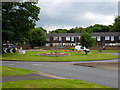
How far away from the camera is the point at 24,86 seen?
27.6 feet

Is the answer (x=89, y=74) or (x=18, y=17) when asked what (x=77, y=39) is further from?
(x=89, y=74)

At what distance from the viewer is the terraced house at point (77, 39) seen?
251 feet

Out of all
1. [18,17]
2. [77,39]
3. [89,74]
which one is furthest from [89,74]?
[77,39]

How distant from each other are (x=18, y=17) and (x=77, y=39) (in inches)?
1867

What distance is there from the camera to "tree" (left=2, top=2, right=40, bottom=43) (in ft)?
110

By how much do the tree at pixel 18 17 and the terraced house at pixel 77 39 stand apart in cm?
4305

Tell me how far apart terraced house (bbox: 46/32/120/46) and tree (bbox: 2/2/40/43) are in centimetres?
4305

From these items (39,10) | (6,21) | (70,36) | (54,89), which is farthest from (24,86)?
(70,36)

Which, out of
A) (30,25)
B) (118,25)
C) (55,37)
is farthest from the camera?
(55,37)

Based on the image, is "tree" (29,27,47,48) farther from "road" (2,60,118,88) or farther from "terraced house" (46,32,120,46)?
"road" (2,60,118,88)

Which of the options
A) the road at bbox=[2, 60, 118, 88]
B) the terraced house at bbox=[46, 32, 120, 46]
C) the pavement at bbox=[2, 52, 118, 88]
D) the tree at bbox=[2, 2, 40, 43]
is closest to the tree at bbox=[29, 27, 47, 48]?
the terraced house at bbox=[46, 32, 120, 46]

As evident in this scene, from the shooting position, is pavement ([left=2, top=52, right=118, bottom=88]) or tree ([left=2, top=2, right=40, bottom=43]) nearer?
pavement ([left=2, top=52, right=118, bottom=88])

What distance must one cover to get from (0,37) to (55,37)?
4982cm

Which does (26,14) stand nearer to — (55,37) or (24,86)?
(24,86)
